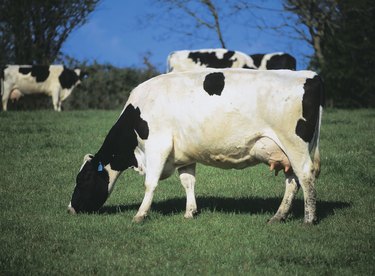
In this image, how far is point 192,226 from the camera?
296 inches

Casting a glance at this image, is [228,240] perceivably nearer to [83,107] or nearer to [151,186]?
[151,186]

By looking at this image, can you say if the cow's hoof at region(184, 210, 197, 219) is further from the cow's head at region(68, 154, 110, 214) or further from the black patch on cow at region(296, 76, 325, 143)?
the black patch on cow at region(296, 76, 325, 143)

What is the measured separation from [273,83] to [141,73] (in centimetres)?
2238

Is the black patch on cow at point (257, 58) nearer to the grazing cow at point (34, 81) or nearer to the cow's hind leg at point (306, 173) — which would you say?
the grazing cow at point (34, 81)

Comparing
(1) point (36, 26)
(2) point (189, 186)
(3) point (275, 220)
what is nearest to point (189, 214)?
(2) point (189, 186)

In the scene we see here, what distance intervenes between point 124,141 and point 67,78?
1867 cm

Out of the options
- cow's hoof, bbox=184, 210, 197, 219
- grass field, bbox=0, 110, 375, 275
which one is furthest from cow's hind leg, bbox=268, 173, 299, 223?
cow's hoof, bbox=184, 210, 197, 219

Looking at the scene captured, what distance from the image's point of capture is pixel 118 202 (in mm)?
9328

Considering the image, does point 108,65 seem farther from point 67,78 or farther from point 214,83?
point 214,83

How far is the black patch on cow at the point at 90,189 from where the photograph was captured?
8.27m

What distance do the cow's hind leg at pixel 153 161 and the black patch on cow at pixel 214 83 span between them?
0.82 m

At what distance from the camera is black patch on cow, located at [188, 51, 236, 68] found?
987 inches

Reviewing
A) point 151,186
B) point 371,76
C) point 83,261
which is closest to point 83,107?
point 371,76

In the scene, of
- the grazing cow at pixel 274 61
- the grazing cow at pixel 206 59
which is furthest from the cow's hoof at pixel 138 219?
the grazing cow at pixel 274 61
